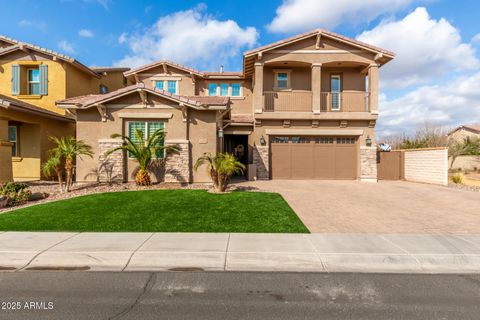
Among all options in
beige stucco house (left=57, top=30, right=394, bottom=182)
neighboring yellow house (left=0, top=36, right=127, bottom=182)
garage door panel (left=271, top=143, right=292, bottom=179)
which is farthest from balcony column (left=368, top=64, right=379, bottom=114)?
neighboring yellow house (left=0, top=36, right=127, bottom=182)

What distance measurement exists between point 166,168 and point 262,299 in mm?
10358

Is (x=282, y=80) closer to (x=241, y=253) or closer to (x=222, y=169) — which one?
(x=222, y=169)

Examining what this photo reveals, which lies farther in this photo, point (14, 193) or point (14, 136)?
point (14, 136)

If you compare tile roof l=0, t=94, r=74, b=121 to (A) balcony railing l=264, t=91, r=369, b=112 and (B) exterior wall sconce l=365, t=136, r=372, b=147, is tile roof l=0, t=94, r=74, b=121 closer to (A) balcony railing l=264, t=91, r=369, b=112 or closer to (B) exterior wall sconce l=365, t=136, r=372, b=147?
(A) balcony railing l=264, t=91, r=369, b=112

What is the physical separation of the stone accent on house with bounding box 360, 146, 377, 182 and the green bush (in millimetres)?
16406

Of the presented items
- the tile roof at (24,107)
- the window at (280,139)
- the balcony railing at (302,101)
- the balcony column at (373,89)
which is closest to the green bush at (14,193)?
the tile roof at (24,107)

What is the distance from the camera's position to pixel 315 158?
16.7 meters

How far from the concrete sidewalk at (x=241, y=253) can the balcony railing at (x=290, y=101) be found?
1168 cm

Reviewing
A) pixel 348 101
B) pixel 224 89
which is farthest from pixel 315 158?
pixel 224 89

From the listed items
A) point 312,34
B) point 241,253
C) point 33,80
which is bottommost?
point 241,253

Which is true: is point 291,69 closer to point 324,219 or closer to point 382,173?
point 382,173

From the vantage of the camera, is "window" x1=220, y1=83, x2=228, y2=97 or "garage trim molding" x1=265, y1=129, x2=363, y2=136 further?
"window" x1=220, y1=83, x2=228, y2=97

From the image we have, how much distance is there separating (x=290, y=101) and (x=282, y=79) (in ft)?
6.33

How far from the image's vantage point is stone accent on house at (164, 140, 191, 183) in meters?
13.2
